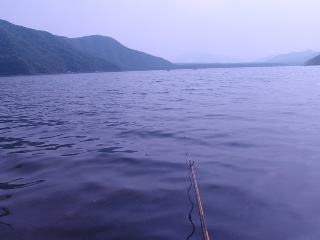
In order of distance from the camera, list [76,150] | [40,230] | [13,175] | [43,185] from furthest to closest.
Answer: [76,150]
[13,175]
[43,185]
[40,230]

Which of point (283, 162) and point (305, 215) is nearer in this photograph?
point (305, 215)

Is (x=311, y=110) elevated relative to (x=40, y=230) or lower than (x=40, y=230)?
lower

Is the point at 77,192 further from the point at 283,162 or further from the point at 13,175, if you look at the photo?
the point at 283,162

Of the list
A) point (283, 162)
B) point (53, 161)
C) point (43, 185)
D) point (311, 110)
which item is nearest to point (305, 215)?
point (283, 162)

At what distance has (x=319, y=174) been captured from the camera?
7594 mm

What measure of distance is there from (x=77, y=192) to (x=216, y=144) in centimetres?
595

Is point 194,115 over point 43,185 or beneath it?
beneath

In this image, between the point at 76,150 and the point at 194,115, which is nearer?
the point at 76,150

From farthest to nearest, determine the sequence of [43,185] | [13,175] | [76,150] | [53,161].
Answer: [76,150] < [53,161] < [13,175] < [43,185]

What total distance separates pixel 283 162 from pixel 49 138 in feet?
32.8

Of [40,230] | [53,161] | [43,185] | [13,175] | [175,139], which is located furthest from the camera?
[175,139]

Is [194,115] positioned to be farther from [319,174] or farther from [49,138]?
[319,174]

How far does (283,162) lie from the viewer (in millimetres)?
8695

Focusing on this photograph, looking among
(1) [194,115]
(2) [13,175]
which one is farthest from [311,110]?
(2) [13,175]
